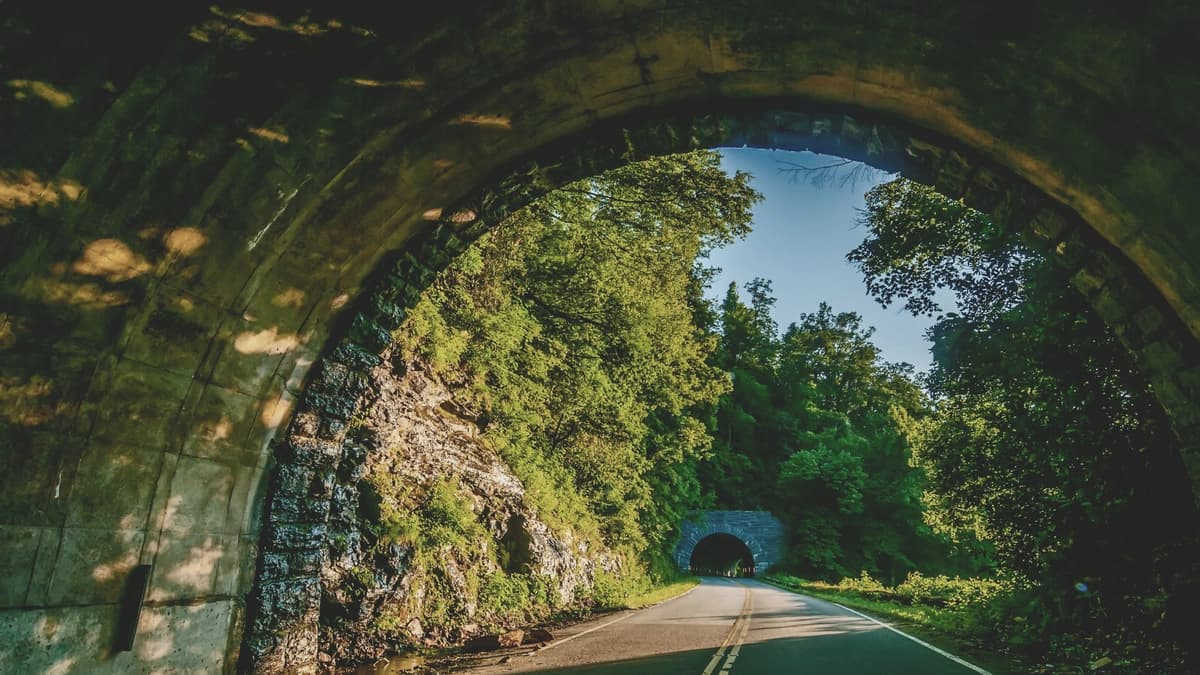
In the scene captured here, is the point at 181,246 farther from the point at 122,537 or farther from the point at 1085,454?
the point at 1085,454

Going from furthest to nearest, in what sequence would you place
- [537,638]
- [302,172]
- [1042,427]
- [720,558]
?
[720,558] < [537,638] < [1042,427] < [302,172]

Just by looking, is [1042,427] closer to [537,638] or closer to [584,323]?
[537,638]

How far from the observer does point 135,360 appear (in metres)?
4.02

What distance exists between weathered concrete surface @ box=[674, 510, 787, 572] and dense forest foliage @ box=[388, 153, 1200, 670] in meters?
21.1

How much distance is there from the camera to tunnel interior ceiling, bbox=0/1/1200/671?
3.45 metres

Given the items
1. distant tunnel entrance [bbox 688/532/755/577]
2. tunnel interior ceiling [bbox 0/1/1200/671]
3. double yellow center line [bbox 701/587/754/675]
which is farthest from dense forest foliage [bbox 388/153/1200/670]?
distant tunnel entrance [bbox 688/532/755/577]

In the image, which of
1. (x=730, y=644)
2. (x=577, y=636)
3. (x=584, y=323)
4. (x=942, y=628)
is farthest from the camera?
(x=584, y=323)

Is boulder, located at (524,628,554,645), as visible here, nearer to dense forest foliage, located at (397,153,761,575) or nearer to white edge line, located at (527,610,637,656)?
white edge line, located at (527,610,637,656)

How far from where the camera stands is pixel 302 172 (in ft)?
13.8

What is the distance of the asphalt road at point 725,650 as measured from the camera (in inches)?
305

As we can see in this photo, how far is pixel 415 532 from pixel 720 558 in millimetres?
63464

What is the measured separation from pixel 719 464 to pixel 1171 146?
48265 millimetres

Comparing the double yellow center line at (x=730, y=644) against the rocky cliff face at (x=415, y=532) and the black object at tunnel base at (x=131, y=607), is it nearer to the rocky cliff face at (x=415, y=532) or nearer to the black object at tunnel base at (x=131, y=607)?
the rocky cliff face at (x=415, y=532)

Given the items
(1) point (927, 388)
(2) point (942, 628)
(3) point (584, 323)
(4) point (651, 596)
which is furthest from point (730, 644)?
(4) point (651, 596)
